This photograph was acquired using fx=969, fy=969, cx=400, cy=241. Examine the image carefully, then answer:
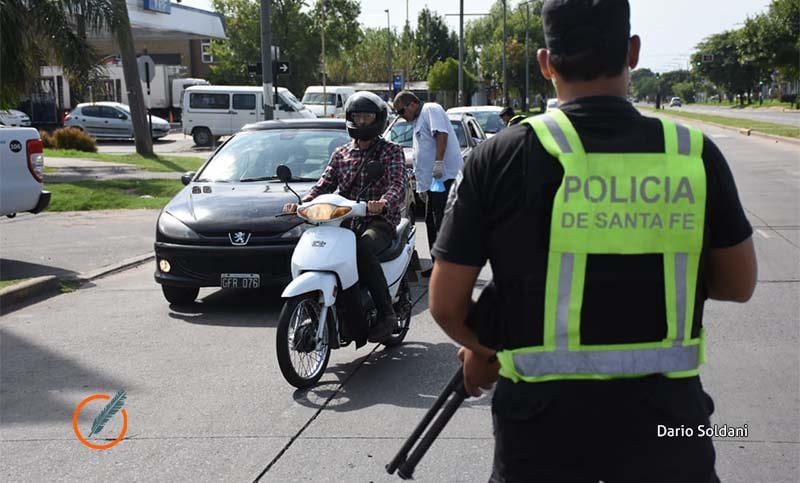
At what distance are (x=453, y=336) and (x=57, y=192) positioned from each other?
16383 mm

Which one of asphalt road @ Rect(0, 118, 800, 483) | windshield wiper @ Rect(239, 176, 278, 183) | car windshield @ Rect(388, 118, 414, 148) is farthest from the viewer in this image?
car windshield @ Rect(388, 118, 414, 148)

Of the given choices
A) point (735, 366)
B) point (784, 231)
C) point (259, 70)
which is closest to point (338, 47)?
point (259, 70)

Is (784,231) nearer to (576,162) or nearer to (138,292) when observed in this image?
(138,292)

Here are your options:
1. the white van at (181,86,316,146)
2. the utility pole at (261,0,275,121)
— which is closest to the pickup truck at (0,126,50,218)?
the utility pole at (261,0,275,121)

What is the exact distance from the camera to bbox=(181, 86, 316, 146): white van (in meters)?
37.0

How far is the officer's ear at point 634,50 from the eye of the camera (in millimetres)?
2419

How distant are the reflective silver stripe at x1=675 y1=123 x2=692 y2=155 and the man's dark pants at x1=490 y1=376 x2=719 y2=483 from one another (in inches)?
21.4

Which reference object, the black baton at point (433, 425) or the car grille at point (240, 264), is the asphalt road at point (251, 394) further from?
the black baton at point (433, 425)

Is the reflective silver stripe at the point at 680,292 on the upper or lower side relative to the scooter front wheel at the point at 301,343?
upper

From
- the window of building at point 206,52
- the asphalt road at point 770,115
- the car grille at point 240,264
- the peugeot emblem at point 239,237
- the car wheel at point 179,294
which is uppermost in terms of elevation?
the window of building at point 206,52

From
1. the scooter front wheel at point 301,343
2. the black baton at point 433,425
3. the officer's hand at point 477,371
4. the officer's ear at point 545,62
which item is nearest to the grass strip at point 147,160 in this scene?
the scooter front wheel at point 301,343

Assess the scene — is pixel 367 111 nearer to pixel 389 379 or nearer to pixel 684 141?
Answer: pixel 389 379

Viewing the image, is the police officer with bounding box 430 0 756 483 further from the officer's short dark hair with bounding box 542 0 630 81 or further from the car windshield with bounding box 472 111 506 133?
the car windshield with bounding box 472 111 506 133

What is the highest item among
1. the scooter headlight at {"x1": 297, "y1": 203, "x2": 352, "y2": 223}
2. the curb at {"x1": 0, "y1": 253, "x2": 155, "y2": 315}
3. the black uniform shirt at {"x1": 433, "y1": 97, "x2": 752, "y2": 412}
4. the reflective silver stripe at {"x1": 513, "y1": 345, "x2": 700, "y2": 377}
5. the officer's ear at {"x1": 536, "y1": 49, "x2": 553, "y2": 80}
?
the officer's ear at {"x1": 536, "y1": 49, "x2": 553, "y2": 80}
